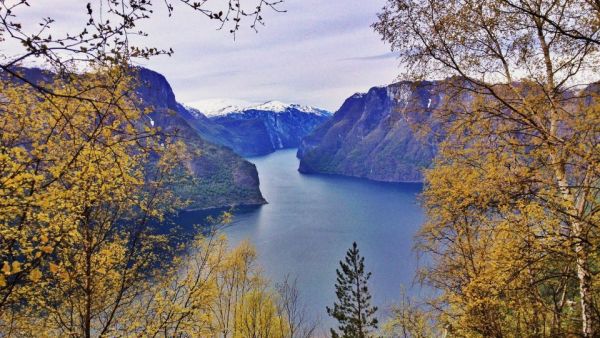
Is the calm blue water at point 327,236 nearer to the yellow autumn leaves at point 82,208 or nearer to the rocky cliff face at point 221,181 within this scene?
the rocky cliff face at point 221,181

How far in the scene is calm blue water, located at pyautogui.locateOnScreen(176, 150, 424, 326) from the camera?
54.5 metres

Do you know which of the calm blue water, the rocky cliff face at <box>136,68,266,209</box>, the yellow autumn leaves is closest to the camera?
the yellow autumn leaves

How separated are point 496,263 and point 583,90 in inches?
110

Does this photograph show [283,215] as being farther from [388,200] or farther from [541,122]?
[541,122]

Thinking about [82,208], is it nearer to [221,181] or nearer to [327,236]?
[327,236]

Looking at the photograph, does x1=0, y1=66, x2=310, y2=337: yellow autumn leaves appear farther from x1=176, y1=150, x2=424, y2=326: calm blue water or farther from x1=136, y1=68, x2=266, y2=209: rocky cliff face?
x1=136, y1=68, x2=266, y2=209: rocky cliff face

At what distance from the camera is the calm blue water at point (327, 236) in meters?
54.5

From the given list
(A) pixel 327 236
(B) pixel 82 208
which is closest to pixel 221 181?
(A) pixel 327 236

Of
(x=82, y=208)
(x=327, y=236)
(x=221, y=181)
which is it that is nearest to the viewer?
(x=82, y=208)

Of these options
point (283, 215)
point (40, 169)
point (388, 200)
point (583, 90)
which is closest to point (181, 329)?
point (40, 169)

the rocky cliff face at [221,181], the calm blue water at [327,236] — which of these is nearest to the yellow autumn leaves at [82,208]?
the calm blue water at [327,236]

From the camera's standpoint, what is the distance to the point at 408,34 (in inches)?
238

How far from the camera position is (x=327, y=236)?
79.2 m

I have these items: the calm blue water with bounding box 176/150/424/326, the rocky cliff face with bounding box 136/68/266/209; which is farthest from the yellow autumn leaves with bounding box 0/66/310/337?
the rocky cliff face with bounding box 136/68/266/209
